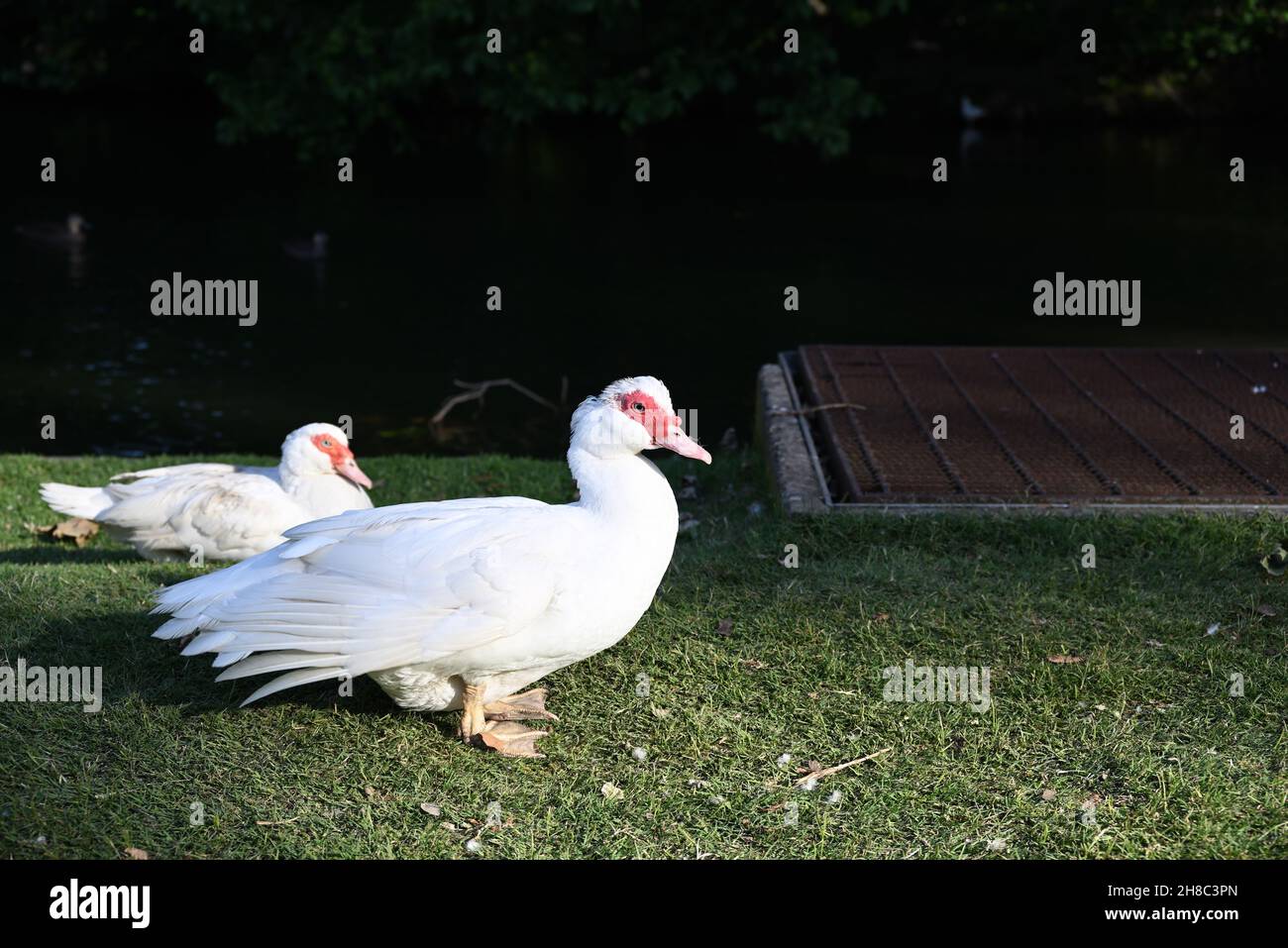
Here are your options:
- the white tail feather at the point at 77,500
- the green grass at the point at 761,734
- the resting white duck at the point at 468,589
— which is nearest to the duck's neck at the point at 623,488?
the resting white duck at the point at 468,589

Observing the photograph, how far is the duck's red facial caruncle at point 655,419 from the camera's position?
4.39m

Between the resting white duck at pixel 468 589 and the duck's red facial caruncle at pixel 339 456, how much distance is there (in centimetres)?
235

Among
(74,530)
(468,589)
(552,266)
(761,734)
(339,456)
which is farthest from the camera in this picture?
(552,266)

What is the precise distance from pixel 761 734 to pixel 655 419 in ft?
3.82

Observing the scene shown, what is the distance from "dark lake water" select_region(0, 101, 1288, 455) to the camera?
11969 mm

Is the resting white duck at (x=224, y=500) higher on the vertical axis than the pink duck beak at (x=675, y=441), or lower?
lower

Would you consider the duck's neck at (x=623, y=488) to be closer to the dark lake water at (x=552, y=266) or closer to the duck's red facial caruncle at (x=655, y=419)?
the duck's red facial caruncle at (x=655, y=419)

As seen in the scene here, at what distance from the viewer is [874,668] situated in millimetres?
5027

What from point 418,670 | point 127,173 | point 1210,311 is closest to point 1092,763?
point 418,670

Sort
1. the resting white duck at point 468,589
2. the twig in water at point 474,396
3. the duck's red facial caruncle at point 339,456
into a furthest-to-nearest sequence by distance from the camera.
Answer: the twig in water at point 474,396 < the duck's red facial caruncle at point 339,456 < the resting white duck at point 468,589

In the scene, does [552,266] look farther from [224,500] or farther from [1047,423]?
[224,500]

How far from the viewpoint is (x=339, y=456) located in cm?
692

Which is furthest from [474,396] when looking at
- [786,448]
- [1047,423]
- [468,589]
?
[468,589]

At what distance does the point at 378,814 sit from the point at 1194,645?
3135 millimetres
